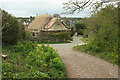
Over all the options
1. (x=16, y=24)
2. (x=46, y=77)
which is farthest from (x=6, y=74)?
(x=16, y=24)

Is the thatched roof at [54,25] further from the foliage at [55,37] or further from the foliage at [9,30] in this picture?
the foliage at [9,30]

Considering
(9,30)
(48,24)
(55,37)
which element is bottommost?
(55,37)

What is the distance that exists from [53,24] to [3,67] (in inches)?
839

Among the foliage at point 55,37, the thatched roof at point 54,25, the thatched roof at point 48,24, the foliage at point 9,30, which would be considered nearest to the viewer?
the foliage at point 9,30

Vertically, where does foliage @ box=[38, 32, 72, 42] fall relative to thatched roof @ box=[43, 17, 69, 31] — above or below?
below

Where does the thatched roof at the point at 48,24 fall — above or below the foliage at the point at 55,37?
above

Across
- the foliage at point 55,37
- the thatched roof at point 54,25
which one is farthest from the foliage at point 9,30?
the thatched roof at point 54,25

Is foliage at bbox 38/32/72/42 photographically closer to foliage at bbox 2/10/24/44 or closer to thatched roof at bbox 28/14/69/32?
thatched roof at bbox 28/14/69/32

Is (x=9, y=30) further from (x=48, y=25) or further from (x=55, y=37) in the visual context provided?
(x=48, y=25)

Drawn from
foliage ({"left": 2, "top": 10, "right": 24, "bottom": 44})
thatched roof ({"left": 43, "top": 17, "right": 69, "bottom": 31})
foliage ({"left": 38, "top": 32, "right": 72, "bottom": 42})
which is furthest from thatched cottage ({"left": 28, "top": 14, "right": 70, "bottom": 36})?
foliage ({"left": 2, "top": 10, "right": 24, "bottom": 44})

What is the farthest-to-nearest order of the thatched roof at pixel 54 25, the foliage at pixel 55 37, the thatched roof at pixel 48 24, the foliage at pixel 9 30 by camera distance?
the thatched roof at pixel 48 24
the thatched roof at pixel 54 25
the foliage at pixel 55 37
the foliage at pixel 9 30

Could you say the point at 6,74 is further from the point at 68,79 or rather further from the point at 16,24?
the point at 16,24

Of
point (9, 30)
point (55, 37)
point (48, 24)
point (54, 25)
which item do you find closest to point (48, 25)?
point (48, 24)

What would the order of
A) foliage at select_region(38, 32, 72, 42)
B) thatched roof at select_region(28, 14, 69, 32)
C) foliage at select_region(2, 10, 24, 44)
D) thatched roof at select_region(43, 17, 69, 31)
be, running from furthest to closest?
thatched roof at select_region(28, 14, 69, 32), thatched roof at select_region(43, 17, 69, 31), foliage at select_region(38, 32, 72, 42), foliage at select_region(2, 10, 24, 44)
